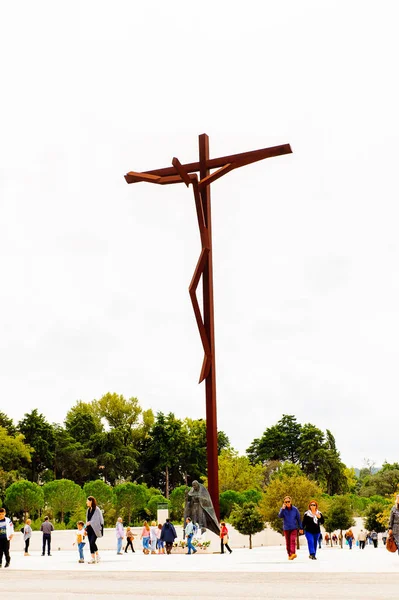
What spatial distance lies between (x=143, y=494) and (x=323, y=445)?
3635 centimetres

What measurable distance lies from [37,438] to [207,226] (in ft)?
158

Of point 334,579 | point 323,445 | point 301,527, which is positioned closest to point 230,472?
point 323,445

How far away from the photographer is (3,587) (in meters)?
9.86

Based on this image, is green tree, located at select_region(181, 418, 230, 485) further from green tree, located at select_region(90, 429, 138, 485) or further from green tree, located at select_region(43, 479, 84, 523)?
green tree, located at select_region(43, 479, 84, 523)

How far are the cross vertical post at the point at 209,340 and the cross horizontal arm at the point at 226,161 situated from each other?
0.95 feet

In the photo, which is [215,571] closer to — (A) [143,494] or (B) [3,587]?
(B) [3,587]

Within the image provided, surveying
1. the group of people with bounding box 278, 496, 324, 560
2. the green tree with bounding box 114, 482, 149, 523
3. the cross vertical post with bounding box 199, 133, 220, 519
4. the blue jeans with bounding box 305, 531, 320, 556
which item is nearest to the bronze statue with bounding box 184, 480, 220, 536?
the cross vertical post with bounding box 199, 133, 220, 519

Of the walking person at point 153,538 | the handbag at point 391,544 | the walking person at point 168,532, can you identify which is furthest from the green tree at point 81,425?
the handbag at point 391,544

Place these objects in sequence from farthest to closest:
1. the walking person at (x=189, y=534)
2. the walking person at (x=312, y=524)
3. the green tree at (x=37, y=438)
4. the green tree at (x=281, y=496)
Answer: the green tree at (x=37, y=438) < the green tree at (x=281, y=496) < the walking person at (x=189, y=534) < the walking person at (x=312, y=524)

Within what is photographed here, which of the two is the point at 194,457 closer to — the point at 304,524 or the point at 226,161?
the point at 226,161

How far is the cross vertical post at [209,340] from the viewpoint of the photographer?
22172mm

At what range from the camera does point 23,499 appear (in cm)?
4131

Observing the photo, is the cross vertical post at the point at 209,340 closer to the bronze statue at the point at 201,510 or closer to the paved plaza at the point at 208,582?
the bronze statue at the point at 201,510

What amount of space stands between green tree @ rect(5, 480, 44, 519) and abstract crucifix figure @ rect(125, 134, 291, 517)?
21.6 m
